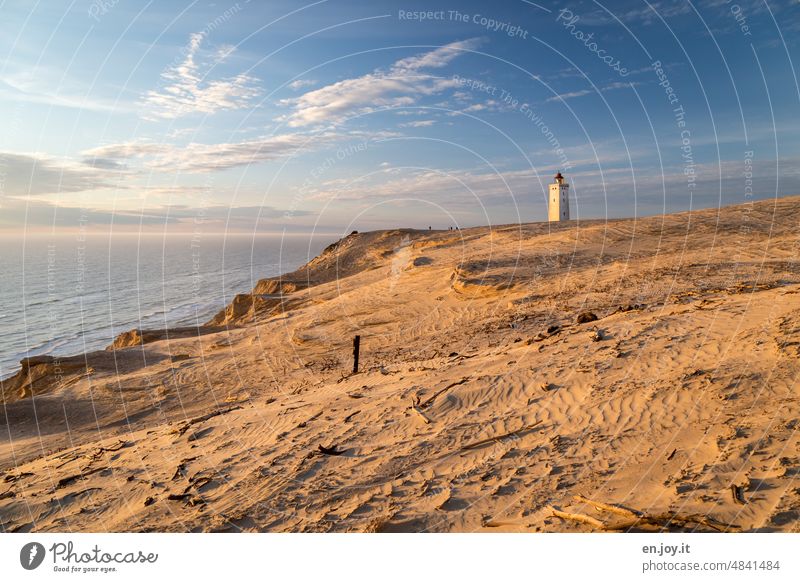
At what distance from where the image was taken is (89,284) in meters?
72.1

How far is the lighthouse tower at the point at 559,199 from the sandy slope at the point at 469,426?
40666 mm

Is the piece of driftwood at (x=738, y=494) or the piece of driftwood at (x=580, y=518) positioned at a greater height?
the piece of driftwood at (x=738, y=494)

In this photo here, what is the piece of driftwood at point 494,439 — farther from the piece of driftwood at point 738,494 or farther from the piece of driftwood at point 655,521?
the piece of driftwood at point 738,494

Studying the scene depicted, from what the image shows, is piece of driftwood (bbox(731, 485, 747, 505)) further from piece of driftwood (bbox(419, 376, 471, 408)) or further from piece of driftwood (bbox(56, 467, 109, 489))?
piece of driftwood (bbox(56, 467, 109, 489))

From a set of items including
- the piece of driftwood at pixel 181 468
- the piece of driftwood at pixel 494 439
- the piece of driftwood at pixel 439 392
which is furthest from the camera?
the piece of driftwood at pixel 439 392

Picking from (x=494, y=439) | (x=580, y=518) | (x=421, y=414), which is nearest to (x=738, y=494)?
(x=580, y=518)

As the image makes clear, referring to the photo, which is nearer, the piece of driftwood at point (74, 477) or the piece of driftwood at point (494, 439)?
the piece of driftwood at point (494, 439)

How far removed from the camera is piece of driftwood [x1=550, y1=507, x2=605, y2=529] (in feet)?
18.6

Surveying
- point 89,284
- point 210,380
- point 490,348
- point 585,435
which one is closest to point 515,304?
point 490,348

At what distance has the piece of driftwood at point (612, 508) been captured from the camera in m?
5.74

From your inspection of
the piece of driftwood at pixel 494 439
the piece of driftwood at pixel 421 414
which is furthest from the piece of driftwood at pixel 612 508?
the piece of driftwood at pixel 421 414

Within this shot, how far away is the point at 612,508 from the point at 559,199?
57878mm

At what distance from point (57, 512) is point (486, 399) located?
27.3ft

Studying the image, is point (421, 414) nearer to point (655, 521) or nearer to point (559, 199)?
point (655, 521)
